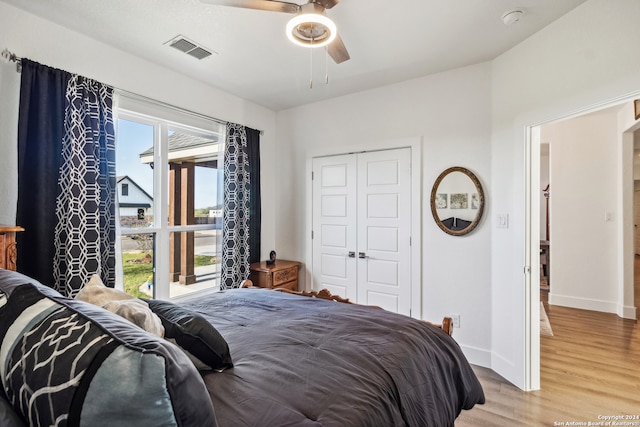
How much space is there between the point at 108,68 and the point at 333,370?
2.86 metres

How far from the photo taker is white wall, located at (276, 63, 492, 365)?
9.29ft

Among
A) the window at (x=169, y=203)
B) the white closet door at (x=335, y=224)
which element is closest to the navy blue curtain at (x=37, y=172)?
the window at (x=169, y=203)

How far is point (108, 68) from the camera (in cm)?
250

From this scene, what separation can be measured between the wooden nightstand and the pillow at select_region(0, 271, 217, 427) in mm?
2784

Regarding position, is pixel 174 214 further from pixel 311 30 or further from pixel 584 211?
pixel 584 211

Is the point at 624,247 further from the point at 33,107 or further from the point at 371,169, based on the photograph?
the point at 33,107

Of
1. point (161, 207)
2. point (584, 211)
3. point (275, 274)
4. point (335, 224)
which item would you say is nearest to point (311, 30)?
point (161, 207)

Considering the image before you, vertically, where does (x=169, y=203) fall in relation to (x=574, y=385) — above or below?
above

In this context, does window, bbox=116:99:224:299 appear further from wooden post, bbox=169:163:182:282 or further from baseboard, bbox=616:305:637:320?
baseboard, bbox=616:305:637:320

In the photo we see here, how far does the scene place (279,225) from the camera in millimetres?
4184

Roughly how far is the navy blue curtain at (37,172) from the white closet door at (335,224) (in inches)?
98.7

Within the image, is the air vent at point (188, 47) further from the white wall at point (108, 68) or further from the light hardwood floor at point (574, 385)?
the light hardwood floor at point (574, 385)

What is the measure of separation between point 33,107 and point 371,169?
2.88 metres

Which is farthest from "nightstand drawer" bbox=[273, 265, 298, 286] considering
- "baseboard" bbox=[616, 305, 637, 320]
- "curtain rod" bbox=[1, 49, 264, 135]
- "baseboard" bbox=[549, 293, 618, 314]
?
"baseboard" bbox=[616, 305, 637, 320]
